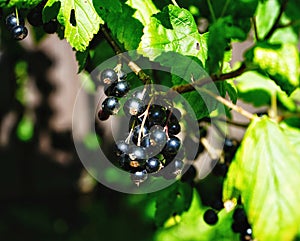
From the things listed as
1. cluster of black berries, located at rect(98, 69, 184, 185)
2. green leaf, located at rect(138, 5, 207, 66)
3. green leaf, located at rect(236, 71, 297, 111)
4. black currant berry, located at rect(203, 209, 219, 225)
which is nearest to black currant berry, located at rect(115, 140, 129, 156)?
cluster of black berries, located at rect(98, 69, 184, 185)

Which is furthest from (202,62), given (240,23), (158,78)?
(240,23)

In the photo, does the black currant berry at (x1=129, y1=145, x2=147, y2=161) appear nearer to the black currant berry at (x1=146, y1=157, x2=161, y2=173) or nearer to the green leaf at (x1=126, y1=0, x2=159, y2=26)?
the black currant berry at (x1=146, y1=157, x2=161, y2=173)

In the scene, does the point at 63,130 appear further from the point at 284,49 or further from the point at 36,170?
the point at 284,49

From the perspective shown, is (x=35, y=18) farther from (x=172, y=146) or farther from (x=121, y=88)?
(x=172, y=146)

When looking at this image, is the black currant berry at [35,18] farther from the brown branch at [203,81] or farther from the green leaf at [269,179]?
the green leaf at [269,179]

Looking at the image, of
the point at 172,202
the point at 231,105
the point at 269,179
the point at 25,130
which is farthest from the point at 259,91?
the point at 25,130

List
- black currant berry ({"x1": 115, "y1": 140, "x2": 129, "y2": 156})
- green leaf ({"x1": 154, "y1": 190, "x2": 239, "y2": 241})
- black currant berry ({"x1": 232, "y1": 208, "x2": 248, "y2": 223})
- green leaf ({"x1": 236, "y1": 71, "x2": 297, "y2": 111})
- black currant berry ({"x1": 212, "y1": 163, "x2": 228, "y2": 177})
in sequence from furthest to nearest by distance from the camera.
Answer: green leaf ({"x1": 236, "y1": 71, "x2": 297, "y2": 111}) → green leaf ({"x1": 154, "y1": 190, "x2": 239, "y2": 241}) → black currant berry ({"x1": 212, "y1": 163, "x2": 228, "y2": 177}) → black currant berry ({"x1": 232, "y1": 208, "x2": 248, "y2": 223}) → black currant berry ({"x1": 115, "y1": 140, "x2": 129, "y2": 156})

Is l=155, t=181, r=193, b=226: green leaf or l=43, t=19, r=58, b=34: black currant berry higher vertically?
l=43, t=19, r=58, b=34: black currant berry

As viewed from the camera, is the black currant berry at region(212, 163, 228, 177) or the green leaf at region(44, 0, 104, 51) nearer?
the green leaf at region(44, 0, 104, 51)
